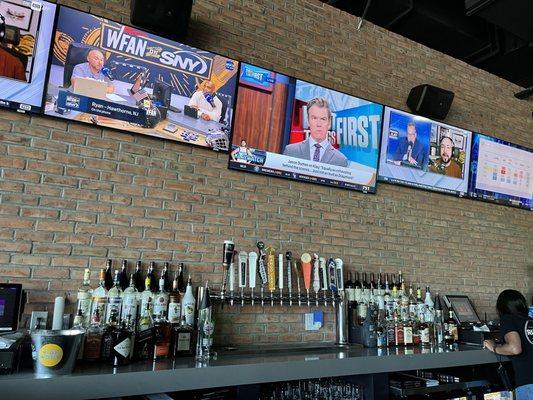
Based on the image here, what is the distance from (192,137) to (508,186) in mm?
3749

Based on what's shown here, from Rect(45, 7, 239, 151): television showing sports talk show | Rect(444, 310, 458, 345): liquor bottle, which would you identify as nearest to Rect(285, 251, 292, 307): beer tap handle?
Rect(45, 7, 239, 151): television showing sports talk show

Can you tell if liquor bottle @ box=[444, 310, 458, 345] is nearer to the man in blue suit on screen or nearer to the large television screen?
the man in blue suit on screen

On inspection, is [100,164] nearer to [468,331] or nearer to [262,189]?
[262,189]

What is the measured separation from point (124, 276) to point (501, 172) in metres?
4.21

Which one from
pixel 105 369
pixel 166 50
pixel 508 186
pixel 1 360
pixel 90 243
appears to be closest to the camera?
pixel 1 360

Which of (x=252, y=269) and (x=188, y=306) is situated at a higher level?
(x=252, y=269)

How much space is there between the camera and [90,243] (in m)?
2.55

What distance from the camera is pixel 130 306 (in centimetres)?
243

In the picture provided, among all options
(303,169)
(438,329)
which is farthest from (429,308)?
(303,169)

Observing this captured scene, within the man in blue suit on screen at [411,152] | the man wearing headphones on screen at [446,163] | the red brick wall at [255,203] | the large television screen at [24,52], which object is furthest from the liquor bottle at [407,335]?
the large television screen at [24,52]

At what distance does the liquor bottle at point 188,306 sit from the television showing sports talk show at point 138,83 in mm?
1048

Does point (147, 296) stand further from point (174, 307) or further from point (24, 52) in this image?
point (24, 52)

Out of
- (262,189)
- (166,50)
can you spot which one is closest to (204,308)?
(262,189)

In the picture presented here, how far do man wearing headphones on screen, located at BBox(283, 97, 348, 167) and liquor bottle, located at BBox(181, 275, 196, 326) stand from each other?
139 cm
